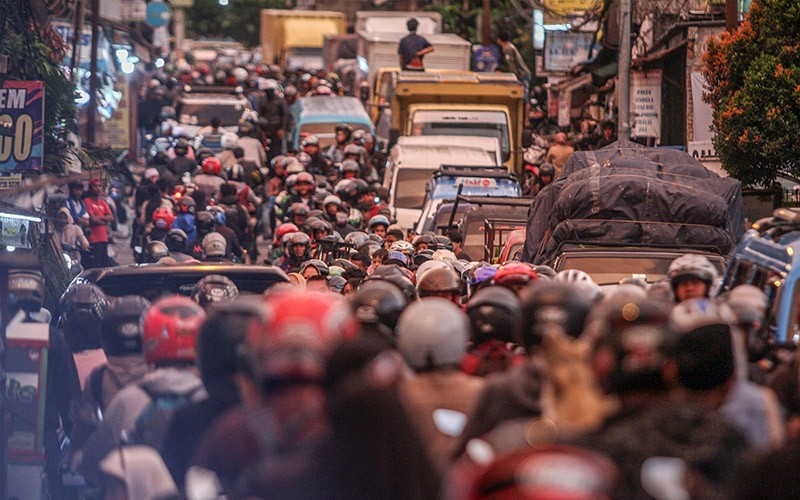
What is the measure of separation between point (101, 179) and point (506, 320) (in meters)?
16.8

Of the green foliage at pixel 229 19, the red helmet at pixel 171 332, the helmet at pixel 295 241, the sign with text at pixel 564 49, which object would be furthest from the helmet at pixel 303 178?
the green foliage at pixel 229 19

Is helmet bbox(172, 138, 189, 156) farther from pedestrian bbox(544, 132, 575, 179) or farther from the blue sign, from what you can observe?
the blue sign

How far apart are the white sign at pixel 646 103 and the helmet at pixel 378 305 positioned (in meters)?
17.8

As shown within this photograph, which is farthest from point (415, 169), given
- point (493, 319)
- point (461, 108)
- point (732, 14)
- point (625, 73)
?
point (493, 319)

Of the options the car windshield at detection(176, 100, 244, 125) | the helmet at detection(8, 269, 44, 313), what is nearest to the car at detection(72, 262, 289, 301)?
the helmet at detection(8, 269, 44, 313)

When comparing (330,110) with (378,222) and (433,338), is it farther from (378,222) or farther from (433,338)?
(433,338)

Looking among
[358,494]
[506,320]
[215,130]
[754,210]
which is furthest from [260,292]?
[215,130]

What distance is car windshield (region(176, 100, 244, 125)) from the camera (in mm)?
Answer: 41000

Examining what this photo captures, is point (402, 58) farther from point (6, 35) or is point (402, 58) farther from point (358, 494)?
point (358, 494)

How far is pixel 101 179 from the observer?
24.0m

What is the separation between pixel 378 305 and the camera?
7.81 m

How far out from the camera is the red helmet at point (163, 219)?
22594mm

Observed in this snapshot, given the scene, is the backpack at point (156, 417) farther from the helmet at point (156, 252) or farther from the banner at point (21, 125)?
the helmet at point (156, 252)

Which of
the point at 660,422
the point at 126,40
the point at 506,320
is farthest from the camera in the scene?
the point at 126,40
